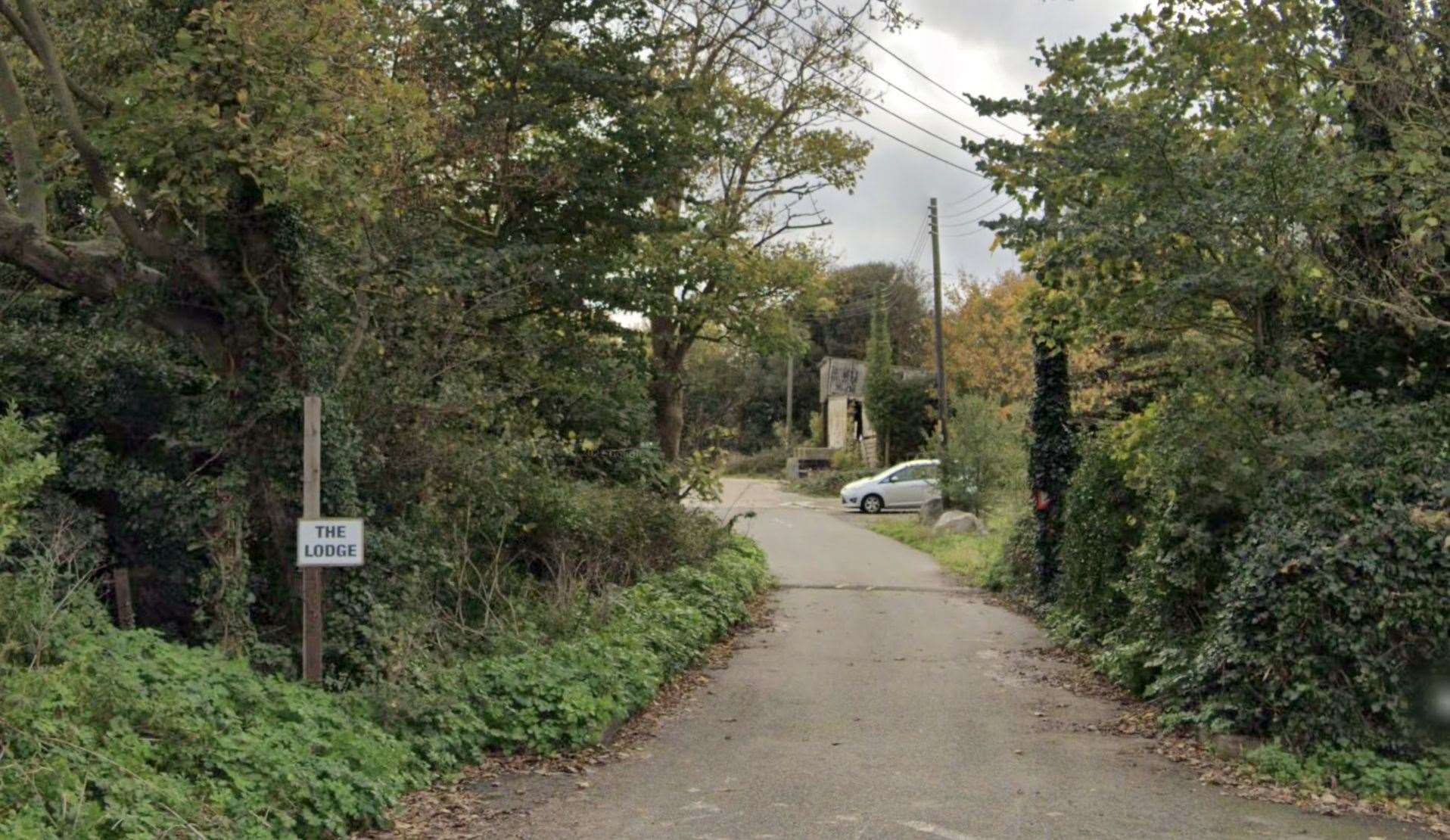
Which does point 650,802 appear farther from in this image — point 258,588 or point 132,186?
point 132,186

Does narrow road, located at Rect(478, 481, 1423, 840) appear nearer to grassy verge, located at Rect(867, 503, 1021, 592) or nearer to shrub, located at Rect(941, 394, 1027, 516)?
grassy verge, located at Rect(867, 503, 1021, 592)

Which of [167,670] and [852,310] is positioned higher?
[852,310]

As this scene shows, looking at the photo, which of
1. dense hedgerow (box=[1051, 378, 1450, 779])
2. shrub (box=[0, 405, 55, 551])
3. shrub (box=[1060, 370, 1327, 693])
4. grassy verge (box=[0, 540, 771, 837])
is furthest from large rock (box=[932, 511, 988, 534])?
shrub (box=[0, 405, 55, 551])

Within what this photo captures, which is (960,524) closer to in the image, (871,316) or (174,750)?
(174,750)

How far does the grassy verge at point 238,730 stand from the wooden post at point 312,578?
23cm

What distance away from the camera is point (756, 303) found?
23.4 meters

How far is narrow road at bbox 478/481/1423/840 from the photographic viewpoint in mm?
7375

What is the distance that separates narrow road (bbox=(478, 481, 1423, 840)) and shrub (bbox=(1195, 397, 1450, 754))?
35.9 inches

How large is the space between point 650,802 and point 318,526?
111 inches

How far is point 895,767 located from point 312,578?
13.8 ft

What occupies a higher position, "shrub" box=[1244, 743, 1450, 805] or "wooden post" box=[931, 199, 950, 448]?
"wooden post" box=[931, 199, 950, 448]

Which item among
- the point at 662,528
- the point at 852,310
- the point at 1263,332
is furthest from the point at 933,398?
the point at 1263,332

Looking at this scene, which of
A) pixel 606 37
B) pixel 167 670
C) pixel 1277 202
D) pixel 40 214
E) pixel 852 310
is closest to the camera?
pixel 167 670

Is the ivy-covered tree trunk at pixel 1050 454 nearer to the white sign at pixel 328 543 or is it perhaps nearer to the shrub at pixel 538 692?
the shrub at pixel 538 692
